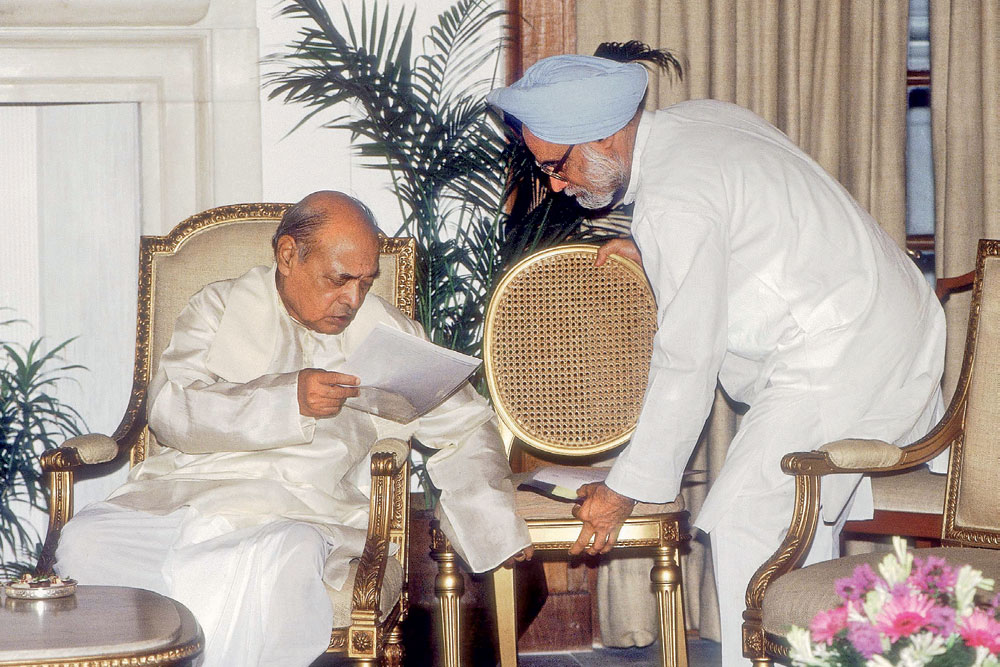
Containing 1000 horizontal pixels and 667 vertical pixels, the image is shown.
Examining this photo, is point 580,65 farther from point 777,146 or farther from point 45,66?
point 45,66

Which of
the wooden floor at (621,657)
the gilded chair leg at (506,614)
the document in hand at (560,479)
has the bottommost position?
the wooden floor at (621,657)

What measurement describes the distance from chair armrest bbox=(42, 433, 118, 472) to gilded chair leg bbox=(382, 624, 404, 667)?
84 cm

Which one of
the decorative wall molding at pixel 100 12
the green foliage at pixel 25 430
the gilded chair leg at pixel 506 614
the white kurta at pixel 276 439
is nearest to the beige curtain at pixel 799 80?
the gilded chair leg at pixel 506 614

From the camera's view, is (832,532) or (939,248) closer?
(832,532)

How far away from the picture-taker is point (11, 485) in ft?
12.4

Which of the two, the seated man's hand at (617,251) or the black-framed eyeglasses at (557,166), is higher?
the black-framed eyeglasses at (557,166)

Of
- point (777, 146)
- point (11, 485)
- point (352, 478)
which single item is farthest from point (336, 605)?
point (11, 485)

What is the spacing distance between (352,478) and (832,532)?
1173 mm

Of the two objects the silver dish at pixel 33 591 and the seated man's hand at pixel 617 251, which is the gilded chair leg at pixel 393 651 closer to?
the silver dish at pixel 33 591

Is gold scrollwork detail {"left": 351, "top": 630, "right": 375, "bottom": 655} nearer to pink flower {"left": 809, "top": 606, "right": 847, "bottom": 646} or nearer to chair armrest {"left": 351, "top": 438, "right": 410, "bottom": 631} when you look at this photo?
chair armrest {"left": 351, "top": 438, "right": 410, "bottom": 631}

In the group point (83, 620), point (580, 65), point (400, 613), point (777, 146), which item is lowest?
point (400, 613)

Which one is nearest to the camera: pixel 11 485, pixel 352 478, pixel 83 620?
pixel 83 620

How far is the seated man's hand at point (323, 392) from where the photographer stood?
98.2 inches

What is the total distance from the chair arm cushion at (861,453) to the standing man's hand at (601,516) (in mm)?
462
